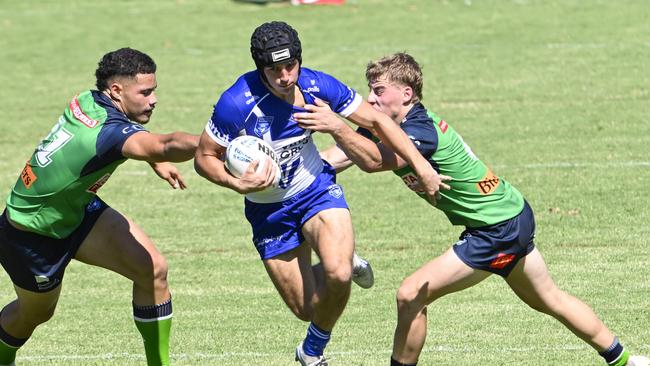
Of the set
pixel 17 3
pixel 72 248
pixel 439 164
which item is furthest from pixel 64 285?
pixel 17 3

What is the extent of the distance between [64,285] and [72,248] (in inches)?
134

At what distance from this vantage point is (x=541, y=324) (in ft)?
31.3

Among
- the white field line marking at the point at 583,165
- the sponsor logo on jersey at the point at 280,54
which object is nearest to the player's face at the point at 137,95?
the sponsor logo on jersey at the point at 280,54

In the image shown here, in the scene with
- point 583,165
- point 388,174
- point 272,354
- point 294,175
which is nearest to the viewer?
point 294,175

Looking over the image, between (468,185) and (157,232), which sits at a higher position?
(468,185)

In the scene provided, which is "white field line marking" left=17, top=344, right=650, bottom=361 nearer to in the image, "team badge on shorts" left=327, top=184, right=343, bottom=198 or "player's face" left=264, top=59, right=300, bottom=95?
"team badge on shorts" left=327, top=184, right=343, bottom=198

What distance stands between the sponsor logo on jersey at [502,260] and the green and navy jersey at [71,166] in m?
2.44

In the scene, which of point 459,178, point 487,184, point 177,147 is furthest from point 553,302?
point 177,147

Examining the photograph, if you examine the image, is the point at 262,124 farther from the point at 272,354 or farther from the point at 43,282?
the point at 272,354

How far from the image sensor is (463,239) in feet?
25.9

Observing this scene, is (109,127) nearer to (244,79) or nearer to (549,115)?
(244,79)

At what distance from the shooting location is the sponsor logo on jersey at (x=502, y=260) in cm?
778

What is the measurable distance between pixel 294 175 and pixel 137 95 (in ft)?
3.93

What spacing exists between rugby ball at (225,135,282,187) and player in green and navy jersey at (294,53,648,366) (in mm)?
307
